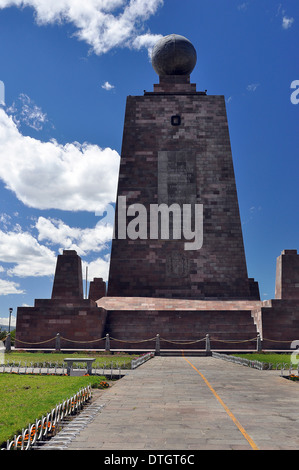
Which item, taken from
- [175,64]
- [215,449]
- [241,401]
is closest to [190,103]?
[175,64]

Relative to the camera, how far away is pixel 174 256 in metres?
36.2

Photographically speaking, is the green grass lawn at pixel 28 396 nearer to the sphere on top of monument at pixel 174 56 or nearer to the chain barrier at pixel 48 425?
the chain barrier at pixel 48 425

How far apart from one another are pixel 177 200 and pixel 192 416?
2976 cm

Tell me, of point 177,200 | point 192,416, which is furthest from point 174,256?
point 192,416

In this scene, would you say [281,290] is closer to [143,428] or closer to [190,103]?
[190,103]

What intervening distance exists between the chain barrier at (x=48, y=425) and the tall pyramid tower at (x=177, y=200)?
25.5 metres

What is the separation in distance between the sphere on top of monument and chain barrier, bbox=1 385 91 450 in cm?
3724

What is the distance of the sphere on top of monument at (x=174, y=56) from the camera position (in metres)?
41.3

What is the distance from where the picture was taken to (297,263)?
102 ft

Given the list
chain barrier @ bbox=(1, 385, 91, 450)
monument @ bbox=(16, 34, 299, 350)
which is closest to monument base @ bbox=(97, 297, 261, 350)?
monument @ bbox=(16, 34, 299, 350)
